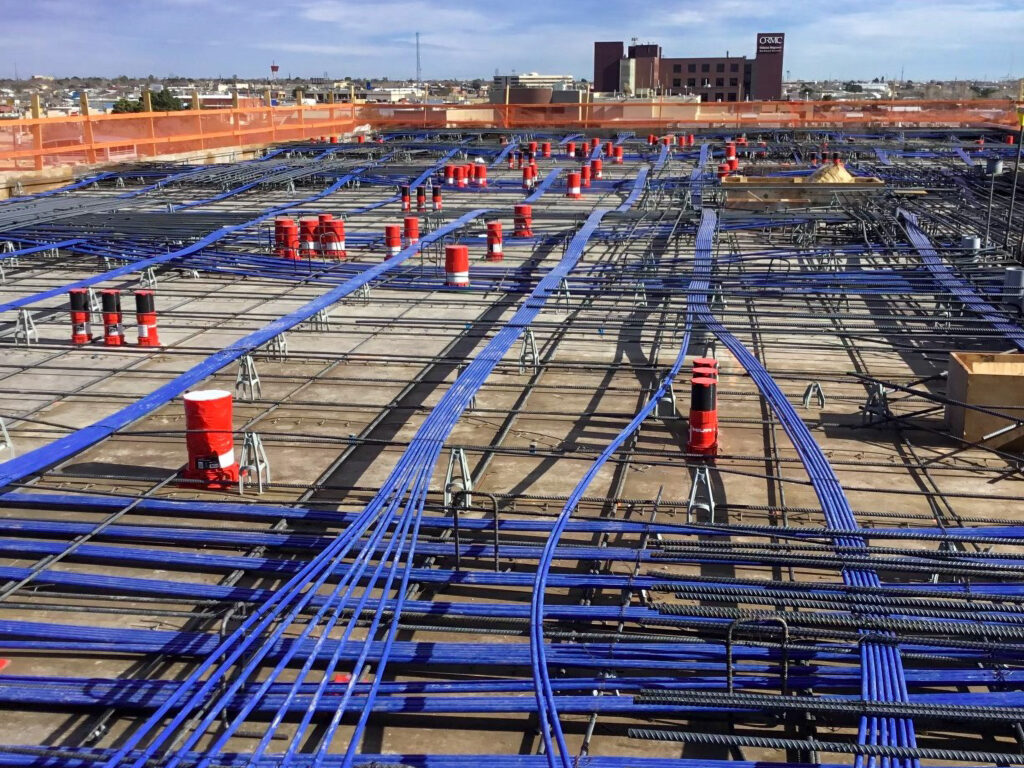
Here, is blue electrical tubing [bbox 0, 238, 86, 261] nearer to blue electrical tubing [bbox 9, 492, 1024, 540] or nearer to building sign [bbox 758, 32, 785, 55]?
blue electrical tubing [bbox 9, 492, 1024, 540]

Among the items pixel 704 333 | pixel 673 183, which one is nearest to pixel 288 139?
pixel 673 183

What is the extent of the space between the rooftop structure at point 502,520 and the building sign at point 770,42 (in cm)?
9429

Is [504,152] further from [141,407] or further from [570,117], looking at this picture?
[141,407]

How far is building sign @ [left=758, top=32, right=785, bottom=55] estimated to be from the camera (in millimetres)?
105812

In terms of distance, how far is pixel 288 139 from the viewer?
4269 centimetres

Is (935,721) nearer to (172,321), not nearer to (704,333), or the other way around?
(704,333)

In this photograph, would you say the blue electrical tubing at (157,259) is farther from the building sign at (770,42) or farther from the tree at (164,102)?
the building sign at (770,42)

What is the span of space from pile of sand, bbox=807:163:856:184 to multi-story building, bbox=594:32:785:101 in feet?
269

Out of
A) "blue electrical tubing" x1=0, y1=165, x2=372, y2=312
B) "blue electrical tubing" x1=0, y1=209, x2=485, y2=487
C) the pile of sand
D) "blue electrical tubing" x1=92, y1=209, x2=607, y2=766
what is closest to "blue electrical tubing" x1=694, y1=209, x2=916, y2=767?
"blue electrical tubing" x1=92, y1=209, x2=607, y2=766

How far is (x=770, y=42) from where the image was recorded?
106188 mm

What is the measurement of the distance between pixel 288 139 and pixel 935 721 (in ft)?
133

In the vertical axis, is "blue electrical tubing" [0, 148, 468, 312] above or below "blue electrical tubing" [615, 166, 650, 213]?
below

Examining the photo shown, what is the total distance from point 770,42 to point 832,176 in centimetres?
8786

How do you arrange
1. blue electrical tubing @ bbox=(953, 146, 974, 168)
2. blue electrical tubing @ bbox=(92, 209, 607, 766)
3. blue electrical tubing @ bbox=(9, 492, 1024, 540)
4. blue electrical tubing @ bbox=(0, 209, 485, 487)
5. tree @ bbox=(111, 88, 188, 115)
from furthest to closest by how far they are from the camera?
tree @ bbox=(111, 88, 188, 115) → blue electrical tubing @ bbox=(953, 146, 974, 168) → blue electrical tubing @ bbox=(0, 209, 485, 487) → blue electrical tubing @ bbox=(9, 492, 1024, 540) → blue electrical tubing @ bbox=(92, 209, 607, 766)
